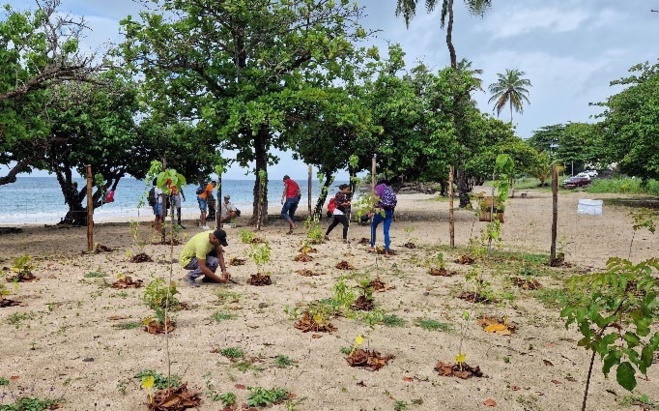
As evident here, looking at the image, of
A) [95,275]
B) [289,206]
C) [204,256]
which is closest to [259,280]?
[204,256]

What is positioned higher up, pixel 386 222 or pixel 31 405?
pixel 386 222

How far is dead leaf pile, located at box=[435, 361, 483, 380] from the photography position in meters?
5.18

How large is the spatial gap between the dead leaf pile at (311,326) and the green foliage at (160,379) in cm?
190

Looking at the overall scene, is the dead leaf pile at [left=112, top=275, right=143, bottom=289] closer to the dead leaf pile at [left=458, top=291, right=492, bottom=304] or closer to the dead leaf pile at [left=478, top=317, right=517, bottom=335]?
the dead leaf pile at [left=458, top=291, right=492, bottom=304]

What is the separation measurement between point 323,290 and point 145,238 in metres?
9.81

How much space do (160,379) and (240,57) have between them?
16.0 m

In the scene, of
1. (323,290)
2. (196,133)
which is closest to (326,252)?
(323,290)

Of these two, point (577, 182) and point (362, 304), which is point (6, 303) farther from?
point (577, 182)

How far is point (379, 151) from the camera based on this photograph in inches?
864

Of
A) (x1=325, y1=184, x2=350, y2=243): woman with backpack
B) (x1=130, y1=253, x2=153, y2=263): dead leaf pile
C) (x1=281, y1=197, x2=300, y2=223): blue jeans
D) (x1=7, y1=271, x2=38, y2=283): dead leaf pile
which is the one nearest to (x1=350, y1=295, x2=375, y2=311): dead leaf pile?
(x1=130, y1=253, x2=153, y2=263): dead leaf pile

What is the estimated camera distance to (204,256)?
8.45 meters

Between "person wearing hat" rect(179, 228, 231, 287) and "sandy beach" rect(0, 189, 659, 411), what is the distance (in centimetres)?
30

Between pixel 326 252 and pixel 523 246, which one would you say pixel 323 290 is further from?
pixel 523 246

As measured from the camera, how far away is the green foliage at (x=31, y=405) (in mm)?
4099
